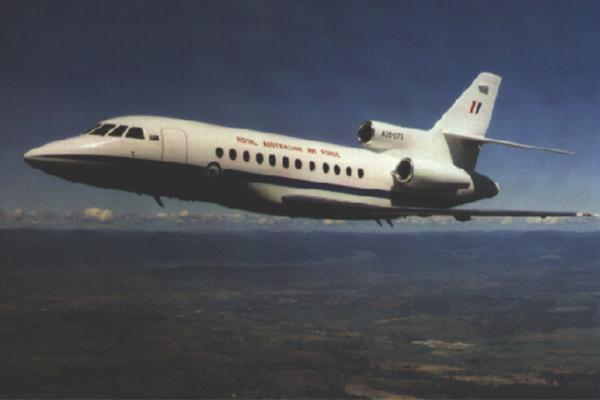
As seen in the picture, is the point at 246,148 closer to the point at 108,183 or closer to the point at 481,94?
the point at 108,183

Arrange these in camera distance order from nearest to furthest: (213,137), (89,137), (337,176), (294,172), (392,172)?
(89,137)
(213,137)
(294,172)
(337,176)
(392,172)

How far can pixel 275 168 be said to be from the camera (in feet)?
66.4

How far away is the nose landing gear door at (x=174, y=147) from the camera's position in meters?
18.5

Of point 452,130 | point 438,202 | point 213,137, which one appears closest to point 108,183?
point 213,137

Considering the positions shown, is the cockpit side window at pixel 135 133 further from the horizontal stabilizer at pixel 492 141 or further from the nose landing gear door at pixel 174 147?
the horizontal stabilizer at pixel 492 141

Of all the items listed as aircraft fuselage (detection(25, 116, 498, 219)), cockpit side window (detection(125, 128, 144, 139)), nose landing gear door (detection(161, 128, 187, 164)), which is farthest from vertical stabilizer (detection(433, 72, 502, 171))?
cockpit side window (detection(125, 128, 144, 139))

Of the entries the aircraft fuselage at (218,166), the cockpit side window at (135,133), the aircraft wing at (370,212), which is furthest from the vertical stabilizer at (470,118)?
the cockpit side window at (135,133)

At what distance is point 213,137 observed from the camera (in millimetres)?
19328

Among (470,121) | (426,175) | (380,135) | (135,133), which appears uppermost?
(470,121)

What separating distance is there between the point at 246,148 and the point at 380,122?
8.46 meters

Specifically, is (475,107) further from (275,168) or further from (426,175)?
(275,168)

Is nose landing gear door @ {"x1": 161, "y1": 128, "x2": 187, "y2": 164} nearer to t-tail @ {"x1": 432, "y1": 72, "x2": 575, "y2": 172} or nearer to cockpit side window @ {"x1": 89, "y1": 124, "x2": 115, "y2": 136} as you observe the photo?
cockpit side window @ {"x1": 89, "y1": 124, "x2": 115, "y2": 136}

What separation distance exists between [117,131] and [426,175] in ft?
46.3

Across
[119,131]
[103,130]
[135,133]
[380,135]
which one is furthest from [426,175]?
[103,130]
